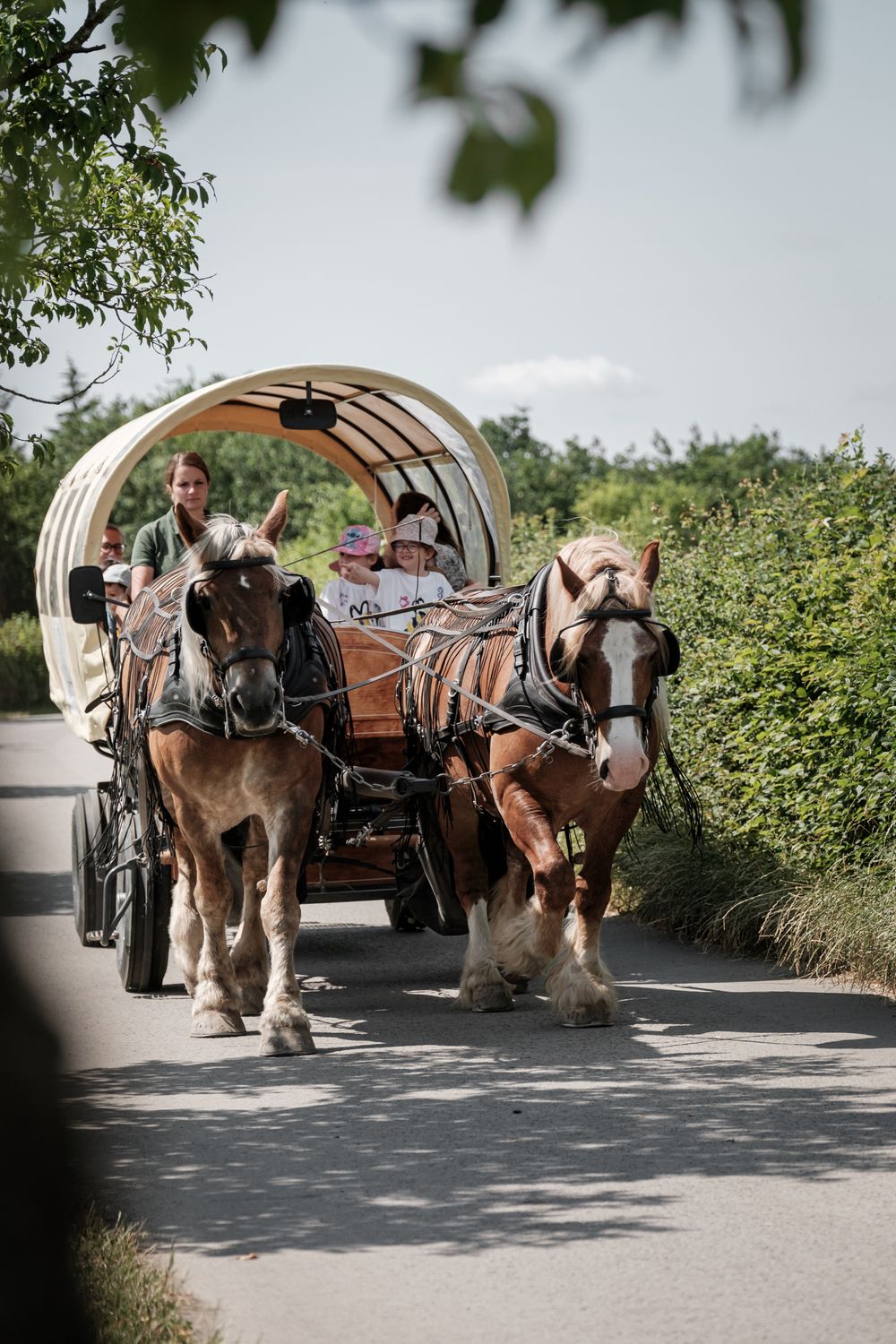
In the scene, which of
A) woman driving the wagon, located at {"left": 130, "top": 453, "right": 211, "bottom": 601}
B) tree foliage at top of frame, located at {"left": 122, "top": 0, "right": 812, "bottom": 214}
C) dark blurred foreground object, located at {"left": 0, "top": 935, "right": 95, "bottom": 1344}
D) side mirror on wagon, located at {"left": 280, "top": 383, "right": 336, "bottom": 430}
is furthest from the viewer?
side mirror on wagon, located at {"left": 280, "top": 383, "right": 336, "bottom": 430}

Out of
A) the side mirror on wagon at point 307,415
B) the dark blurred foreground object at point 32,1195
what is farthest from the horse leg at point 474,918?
the dark blurred foreground object at point 32,1195

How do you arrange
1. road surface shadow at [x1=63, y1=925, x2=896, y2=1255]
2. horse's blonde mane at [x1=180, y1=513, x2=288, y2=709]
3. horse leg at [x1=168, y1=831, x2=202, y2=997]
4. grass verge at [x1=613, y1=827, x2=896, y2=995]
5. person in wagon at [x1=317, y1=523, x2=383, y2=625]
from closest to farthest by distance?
road surface shadow at [x1=63, y1=925, x2=896, y2=1255], horse's blonde mane at [x1=180, y1=513, x2=288, y2=709], horse leg at [x1=168, y1=831, x2=202, y2=997], grass verge at [x1=613, y1=827, x2=896, y2=995], person in wagon at [x1=317, y1=523, x2=383, y2=625]

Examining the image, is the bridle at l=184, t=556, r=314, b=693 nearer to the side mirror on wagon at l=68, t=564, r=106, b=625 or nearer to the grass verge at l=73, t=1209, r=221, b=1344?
the side mirror on wagon at l=68, t=564, r=106, b=625

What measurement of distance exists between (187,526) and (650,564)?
1.87 meters

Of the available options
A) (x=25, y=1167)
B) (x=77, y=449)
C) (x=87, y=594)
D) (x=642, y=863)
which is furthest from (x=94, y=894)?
(x=77, y=449)

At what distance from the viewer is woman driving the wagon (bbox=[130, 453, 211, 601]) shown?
806 cm

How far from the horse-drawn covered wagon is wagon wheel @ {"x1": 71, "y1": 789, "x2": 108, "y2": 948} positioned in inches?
1.2

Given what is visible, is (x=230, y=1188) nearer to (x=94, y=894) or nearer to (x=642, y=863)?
(x=94, y=894)

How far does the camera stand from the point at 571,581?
626cm

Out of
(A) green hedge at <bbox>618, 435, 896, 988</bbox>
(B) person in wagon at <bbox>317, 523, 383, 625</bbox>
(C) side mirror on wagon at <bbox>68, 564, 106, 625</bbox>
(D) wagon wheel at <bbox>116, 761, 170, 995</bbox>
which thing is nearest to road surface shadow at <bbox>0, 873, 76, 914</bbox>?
(D) wagon wheel at <bbox>116, 761, 170, 995</bbox>

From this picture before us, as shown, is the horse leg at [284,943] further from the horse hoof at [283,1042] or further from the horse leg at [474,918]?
the horse leg at [474,918]

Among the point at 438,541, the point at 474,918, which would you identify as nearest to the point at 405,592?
the point at 438,541

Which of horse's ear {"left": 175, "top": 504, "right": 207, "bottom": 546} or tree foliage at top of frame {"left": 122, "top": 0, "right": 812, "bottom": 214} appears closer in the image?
tree foliage at top of frame {"left": 122, "top": 0, "right": 812, "bottom": 214}

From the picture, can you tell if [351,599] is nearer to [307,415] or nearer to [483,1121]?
[307,415]
